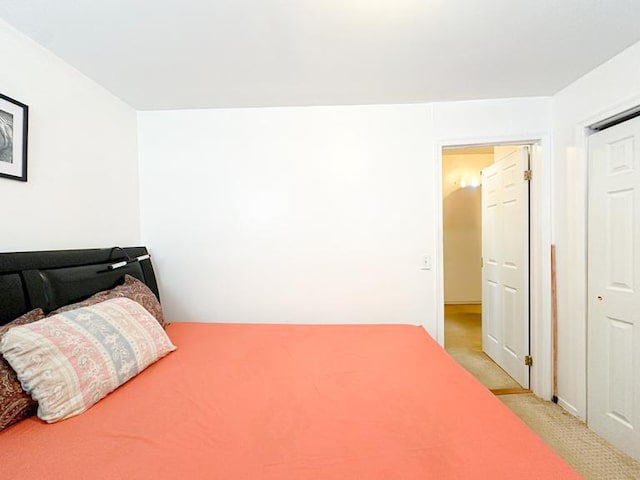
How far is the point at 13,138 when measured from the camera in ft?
4.69

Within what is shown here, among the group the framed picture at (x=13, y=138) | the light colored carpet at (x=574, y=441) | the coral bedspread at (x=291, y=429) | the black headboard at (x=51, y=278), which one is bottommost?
the light colored carpet at (x=574, y=441)

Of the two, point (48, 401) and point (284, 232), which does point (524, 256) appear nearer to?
point (284, 232)

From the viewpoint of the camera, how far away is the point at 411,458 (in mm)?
769

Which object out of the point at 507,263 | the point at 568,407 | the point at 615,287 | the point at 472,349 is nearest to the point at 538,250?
the point at 507,263

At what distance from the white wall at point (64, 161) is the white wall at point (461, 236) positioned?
15.8 feet

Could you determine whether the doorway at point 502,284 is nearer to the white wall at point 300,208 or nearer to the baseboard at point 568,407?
the baseboard at point 568,407

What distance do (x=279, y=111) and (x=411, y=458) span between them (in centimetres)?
231

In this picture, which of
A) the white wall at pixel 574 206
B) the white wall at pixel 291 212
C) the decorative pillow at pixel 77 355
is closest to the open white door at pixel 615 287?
the white wall at pixel 574 206

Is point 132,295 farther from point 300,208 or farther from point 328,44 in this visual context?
point 328,44

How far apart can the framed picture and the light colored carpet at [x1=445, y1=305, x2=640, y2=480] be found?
3373 mm

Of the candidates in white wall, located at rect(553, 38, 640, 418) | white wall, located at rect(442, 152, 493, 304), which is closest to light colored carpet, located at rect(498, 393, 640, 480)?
white wall, located at rect(553, 38, 640, 418)

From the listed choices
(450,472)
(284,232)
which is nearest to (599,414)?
(450,472)

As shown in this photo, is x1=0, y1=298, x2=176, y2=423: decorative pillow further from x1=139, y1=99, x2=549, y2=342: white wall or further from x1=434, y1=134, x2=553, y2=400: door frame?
x1=434, y1=134, x2=553, y2=400: door frame

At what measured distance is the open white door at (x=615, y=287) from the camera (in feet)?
5.34
